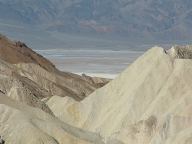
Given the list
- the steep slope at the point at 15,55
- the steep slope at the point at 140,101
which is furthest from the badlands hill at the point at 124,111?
the steep slope at the point at 15,55

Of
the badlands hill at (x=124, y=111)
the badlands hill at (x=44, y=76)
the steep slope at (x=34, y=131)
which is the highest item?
the badlands hill at (x=44, y=76)

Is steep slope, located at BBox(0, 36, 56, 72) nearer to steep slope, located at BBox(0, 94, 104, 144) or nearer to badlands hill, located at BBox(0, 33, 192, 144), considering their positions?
badlands hill, located at BBox(0, 33, 192, 144)

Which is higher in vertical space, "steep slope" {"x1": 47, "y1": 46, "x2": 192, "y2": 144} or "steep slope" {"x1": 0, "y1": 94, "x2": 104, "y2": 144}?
"steep slope" {"x1": 47, "y1": 46, "x2": 192, "y2": 144}

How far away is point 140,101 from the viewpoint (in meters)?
31.3

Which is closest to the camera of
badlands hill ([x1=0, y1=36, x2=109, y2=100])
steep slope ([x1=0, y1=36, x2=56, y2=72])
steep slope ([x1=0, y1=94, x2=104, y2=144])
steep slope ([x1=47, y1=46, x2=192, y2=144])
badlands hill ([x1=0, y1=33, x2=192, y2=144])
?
steep slope ([x1=0, y1=94, x2=104, y2=144])

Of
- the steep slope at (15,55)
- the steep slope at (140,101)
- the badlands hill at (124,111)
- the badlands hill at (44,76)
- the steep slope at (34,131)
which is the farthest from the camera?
the steep slope at (15,55)

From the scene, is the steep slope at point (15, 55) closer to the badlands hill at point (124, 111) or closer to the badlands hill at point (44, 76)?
the badlands hill at point (44, 76)

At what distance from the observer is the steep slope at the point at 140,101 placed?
2603 centimetres

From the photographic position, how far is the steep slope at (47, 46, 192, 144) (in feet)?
85.4

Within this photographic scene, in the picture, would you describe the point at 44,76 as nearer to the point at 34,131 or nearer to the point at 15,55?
the point at 15,55

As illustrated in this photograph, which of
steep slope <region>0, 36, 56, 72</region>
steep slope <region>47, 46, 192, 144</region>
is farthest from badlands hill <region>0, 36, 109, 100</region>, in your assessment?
steep slope <region>47, 46, 192, 144</region>

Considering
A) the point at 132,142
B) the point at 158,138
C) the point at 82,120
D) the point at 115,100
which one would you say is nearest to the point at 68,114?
the point at 82,120

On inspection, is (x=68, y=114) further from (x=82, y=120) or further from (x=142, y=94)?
(x=142, y=94)

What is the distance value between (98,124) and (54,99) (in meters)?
6.87
